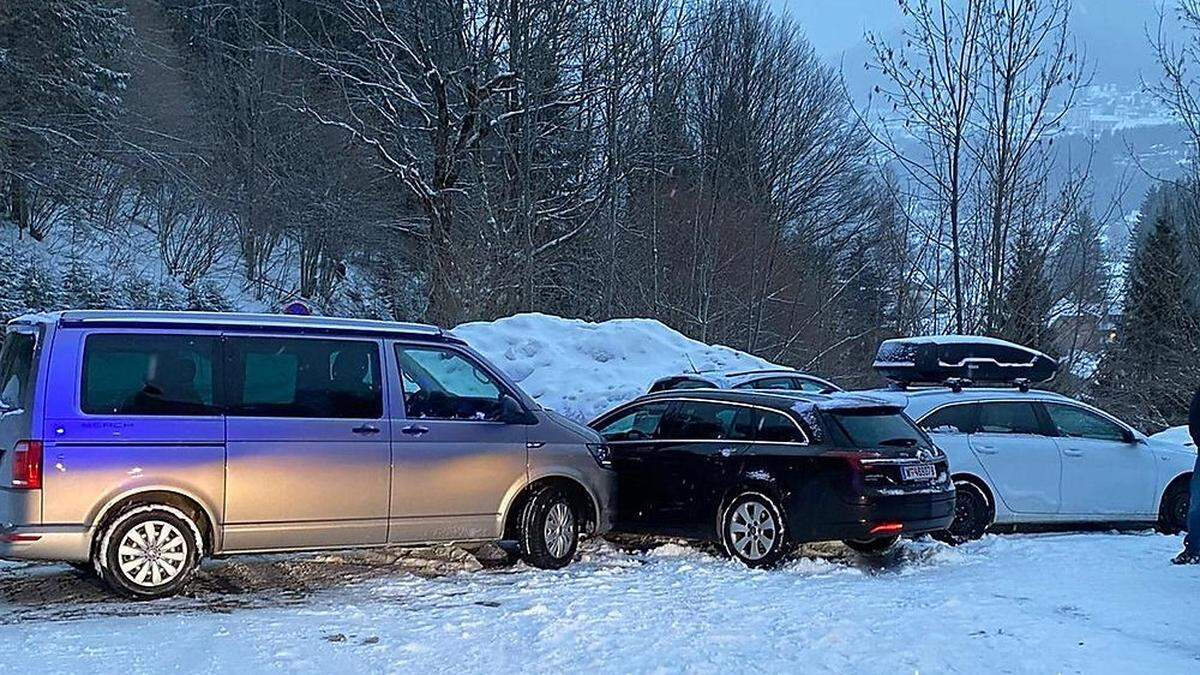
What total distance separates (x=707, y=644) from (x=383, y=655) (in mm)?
1792

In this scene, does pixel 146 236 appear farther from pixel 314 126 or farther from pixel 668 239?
pixel 668 239

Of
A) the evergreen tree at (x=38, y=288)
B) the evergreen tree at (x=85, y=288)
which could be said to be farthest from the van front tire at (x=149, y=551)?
the evergreen tree at (x=85, y=288)

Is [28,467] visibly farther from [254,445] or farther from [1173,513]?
[1173,513]

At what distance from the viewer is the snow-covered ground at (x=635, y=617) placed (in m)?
6.20

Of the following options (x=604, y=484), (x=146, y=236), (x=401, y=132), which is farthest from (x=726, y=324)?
(x=604, y=484)

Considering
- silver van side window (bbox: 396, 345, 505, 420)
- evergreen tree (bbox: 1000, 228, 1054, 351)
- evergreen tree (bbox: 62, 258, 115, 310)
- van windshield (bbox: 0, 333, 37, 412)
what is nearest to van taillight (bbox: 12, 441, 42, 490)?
van windshield (bbox: 0, 333, 37, 412)

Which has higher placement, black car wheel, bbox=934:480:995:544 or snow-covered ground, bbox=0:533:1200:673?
black car wheel, bbox=934:480:995:544

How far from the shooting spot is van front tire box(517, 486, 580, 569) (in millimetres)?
9320

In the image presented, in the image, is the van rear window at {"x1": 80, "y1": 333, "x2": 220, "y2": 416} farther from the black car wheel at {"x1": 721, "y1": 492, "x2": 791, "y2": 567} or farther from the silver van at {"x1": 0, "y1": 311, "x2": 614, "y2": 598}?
the black car wheel at {"x1": 721, "y1": 492, "x2": 791, "y2": 567}

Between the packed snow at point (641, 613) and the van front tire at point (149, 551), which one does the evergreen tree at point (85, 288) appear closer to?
the packed snow at point (641, 613)

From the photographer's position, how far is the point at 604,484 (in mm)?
9891

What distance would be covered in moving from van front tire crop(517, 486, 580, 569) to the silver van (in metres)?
0.01

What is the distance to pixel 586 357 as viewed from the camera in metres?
18.2

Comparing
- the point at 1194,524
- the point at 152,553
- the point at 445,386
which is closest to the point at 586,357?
the point at 445,386
